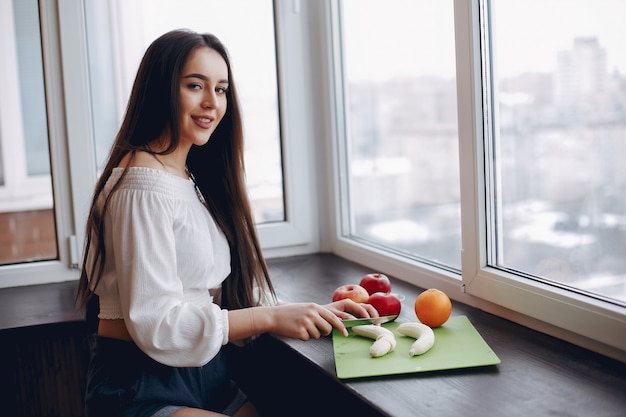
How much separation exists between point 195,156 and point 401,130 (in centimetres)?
91

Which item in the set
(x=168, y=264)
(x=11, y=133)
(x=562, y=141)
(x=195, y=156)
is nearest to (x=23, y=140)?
(x=11, y=133)

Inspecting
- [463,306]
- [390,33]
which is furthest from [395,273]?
[390,33]

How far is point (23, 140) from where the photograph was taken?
6.31 ft

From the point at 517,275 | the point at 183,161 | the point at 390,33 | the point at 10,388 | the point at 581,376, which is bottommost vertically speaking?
the point at 10,388

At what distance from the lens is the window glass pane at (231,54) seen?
1.97m

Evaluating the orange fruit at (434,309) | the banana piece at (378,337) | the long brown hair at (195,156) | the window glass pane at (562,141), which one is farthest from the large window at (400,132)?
the long brown hair at (195,156)

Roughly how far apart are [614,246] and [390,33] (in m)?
0.97

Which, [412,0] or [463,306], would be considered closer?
[463,306]

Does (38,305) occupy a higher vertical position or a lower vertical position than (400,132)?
lower

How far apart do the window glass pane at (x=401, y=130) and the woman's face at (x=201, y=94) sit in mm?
→ 607

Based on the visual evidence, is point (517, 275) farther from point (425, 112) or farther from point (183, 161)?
point (425, 112)

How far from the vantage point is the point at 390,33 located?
1906 mm

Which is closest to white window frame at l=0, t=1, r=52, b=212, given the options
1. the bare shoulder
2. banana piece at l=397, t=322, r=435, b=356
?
the bare shoulder

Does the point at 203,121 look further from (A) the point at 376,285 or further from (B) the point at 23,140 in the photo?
(B) the point at 23,140
